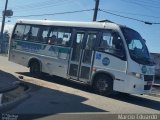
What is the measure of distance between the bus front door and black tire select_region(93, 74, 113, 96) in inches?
21.1

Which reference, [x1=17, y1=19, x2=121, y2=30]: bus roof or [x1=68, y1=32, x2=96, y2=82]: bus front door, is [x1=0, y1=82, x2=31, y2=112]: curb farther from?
[x1=17, y1=19, x2=121, y2=30]: bus roof

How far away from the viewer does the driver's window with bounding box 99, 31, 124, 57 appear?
1678cm

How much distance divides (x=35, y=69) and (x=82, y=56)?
3.97 metres

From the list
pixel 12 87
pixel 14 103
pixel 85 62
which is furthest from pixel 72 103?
pixel 85 62

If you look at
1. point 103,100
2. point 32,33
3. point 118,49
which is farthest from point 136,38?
point 32,33

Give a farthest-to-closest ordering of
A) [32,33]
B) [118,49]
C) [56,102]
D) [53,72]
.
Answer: [32,33]
[53,72]
[118,49]
[56,102]

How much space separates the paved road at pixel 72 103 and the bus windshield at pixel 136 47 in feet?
5.74

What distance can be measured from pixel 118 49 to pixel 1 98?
5488mm

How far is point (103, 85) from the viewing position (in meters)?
17.2

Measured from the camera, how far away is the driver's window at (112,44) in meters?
16.8

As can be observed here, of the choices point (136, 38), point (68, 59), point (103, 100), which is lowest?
point (103, 100)

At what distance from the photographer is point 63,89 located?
58.2 ft

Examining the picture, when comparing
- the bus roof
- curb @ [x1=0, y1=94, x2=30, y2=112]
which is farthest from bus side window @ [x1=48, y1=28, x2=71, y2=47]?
curb @ [x1=0, y1=94, x2=30, y2=112]

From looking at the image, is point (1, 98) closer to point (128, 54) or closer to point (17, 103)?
point (17, 103)
